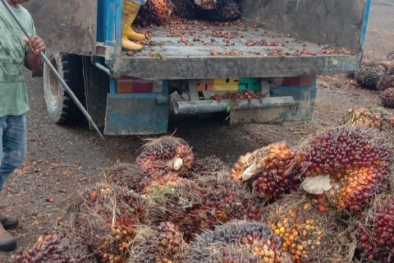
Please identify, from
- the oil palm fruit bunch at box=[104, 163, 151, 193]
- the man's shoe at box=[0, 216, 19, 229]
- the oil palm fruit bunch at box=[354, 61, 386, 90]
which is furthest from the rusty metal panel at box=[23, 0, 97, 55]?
the oil palm fruit bunch at box=[354, 61, 386, 90]

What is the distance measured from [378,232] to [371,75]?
774cm

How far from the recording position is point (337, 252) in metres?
3.03

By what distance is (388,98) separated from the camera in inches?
363

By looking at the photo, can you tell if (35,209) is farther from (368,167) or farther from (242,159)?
(368,167)

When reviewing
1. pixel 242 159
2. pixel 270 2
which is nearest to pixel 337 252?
pixel 242 159

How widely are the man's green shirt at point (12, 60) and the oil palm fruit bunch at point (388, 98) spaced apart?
6.81m

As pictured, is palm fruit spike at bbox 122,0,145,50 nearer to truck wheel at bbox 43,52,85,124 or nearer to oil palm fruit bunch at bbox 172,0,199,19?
truck wheel at bbox 43,52,85,124

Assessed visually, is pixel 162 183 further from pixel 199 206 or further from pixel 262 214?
pixel 262 214

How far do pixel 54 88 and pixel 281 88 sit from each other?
2.80 metres

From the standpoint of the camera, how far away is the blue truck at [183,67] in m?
5.01

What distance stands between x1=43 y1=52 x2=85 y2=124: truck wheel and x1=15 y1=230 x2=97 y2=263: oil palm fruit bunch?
3.39 meters

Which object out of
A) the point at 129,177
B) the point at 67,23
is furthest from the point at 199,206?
the point at 67,23

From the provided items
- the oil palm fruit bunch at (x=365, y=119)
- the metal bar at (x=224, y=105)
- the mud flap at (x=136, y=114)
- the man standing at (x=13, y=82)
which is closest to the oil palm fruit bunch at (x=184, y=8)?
the metal bar at (x=224, y=105)

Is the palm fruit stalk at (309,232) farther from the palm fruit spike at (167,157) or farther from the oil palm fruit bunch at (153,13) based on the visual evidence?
the oil palm fruit bunch at (153,13)
